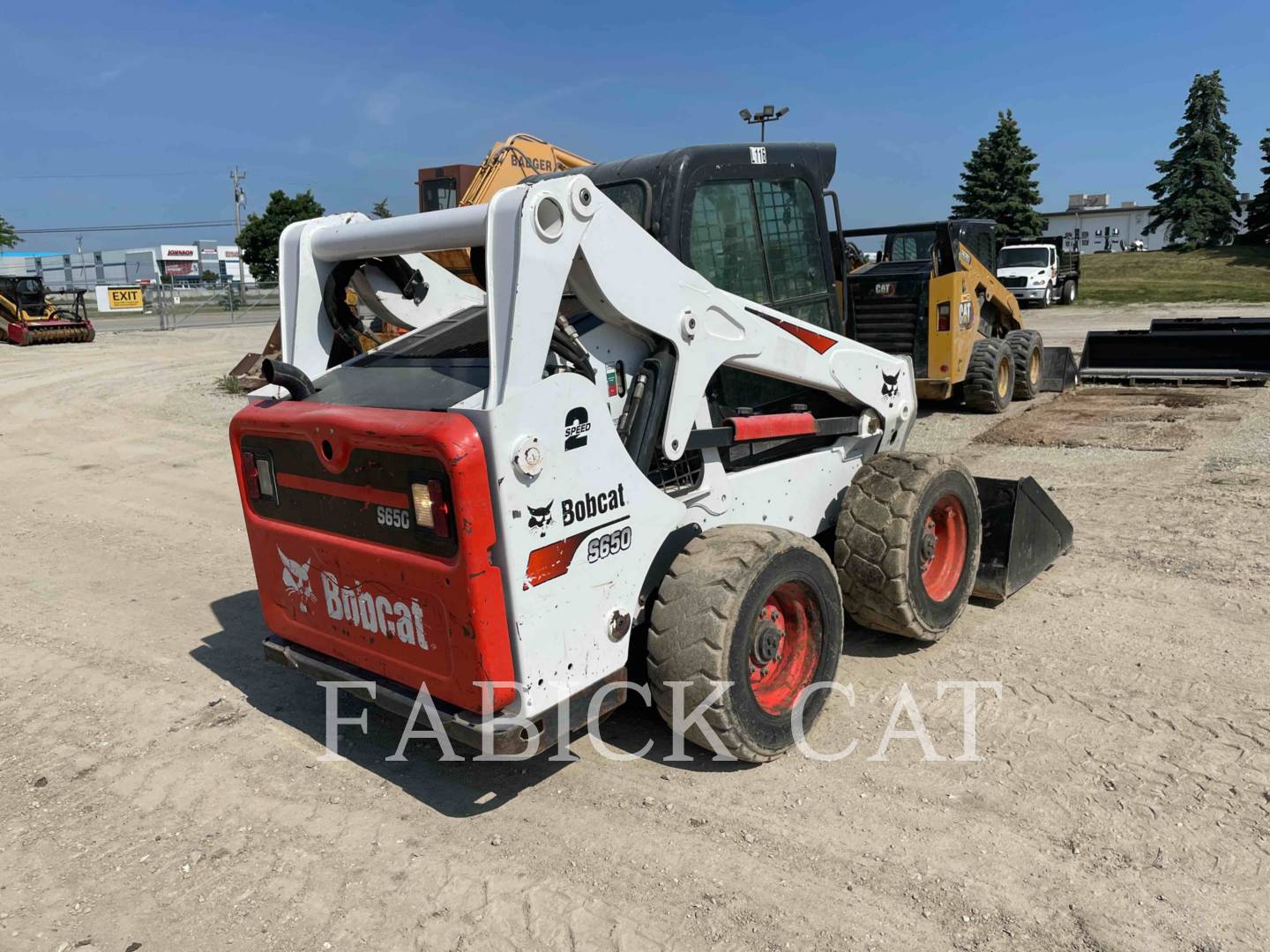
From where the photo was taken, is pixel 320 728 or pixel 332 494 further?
pixel 320 728

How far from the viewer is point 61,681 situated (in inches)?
190

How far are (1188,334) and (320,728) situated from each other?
12.6 metres

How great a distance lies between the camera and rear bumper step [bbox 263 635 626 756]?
3174 millimetres

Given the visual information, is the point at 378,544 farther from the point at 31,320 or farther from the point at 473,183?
the point at 31,320

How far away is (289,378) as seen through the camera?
3.80 meters

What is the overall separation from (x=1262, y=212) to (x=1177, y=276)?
37.5ft

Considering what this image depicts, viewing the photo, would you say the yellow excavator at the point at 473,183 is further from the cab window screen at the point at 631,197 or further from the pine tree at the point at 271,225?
the pine tree at the point at 271,225

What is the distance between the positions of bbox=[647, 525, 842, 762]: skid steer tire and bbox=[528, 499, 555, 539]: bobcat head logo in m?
0.63

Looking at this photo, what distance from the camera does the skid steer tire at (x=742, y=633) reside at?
3447 millimetres

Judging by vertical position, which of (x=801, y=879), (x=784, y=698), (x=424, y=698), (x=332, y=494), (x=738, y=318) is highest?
(x=738, y=318)

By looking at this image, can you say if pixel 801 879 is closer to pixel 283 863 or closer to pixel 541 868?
pixel 541 868

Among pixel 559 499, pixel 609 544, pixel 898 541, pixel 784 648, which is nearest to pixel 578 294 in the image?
pixel 559 499

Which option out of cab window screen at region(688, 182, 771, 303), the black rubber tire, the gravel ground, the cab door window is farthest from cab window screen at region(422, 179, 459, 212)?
cab window screen at region(688, 182, 771, 303)

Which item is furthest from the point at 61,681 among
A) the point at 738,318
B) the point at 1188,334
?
the point at 1188,334
